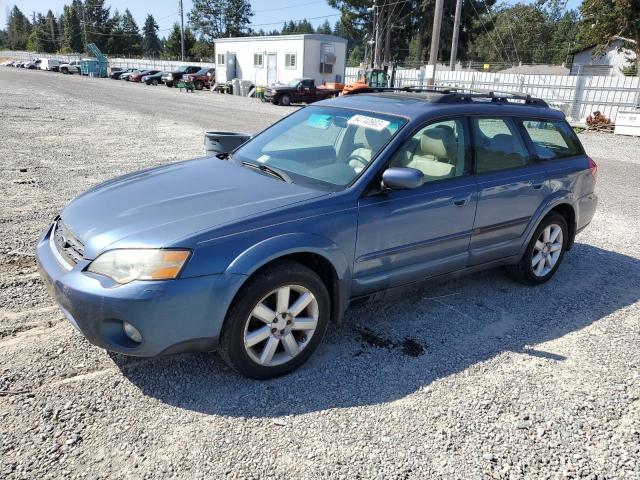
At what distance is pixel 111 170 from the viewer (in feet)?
28.5

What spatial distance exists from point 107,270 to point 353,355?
5.44 ft

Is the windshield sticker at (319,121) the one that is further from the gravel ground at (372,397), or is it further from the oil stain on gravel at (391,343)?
the oil stain on gravel at (391,343)

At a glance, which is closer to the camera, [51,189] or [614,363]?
[614,363]

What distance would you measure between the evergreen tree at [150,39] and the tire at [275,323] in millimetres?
133775

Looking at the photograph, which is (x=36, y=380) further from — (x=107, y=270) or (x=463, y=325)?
(x=463, y=325)

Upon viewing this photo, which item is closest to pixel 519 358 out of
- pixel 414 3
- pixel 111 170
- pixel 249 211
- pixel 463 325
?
pixel 463 325

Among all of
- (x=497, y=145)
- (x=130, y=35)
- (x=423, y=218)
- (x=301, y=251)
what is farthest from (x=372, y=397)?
(x=130, y=35)

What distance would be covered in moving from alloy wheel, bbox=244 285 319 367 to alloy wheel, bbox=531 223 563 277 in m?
2.52

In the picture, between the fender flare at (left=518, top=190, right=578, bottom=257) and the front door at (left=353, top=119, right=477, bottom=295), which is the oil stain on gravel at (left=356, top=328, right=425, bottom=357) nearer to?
the front door at (left=353, top=119, right=477, bottom=295)

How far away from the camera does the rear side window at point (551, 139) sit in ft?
15.1

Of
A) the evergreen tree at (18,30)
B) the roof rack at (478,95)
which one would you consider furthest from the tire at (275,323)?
the evergreen tree at (18,30)

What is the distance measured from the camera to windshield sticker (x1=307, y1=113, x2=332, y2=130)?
13.6 feet

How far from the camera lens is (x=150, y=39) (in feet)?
432

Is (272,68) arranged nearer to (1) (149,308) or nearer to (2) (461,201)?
(2) (461,201)
